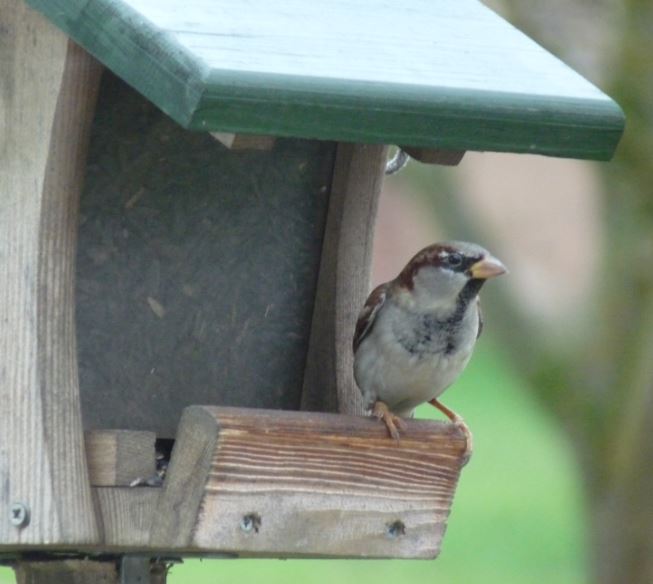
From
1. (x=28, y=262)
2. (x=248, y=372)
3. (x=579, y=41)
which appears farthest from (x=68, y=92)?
(x=579, y=41)

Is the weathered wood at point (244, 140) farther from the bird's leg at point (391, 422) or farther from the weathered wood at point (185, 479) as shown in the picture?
the bird's leg at point (391, 422)

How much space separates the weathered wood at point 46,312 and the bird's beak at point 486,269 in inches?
38.4

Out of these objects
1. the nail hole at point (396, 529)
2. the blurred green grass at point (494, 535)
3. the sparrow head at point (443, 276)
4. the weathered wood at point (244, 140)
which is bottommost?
the blurred green grass at point (494, 535)

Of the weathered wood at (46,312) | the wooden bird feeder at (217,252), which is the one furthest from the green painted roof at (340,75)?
the weathered wood at (46,312)

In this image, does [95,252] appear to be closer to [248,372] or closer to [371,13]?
[248,372]

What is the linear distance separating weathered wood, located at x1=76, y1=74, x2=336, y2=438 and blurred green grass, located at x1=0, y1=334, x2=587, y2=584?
4.09 meters

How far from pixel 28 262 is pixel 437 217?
3224 mm

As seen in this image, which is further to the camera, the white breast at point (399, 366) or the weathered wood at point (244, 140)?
the white breast at point (399, 366)

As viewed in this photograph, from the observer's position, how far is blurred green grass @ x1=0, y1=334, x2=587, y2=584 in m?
9.23

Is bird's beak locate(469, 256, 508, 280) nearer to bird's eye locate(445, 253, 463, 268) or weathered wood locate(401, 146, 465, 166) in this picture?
bird's eye locate(445, 253, 463, 268)

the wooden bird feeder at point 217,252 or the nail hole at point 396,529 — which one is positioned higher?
the wooden bird feeder at point 217,252

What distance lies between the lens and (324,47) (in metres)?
2.92

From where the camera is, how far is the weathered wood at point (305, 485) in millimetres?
3139

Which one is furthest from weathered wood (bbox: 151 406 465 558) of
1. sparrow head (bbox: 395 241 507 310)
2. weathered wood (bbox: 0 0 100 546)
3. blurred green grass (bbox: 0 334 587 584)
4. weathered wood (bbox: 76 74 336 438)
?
blurred green grass (bbox: 0 334 587 584)
